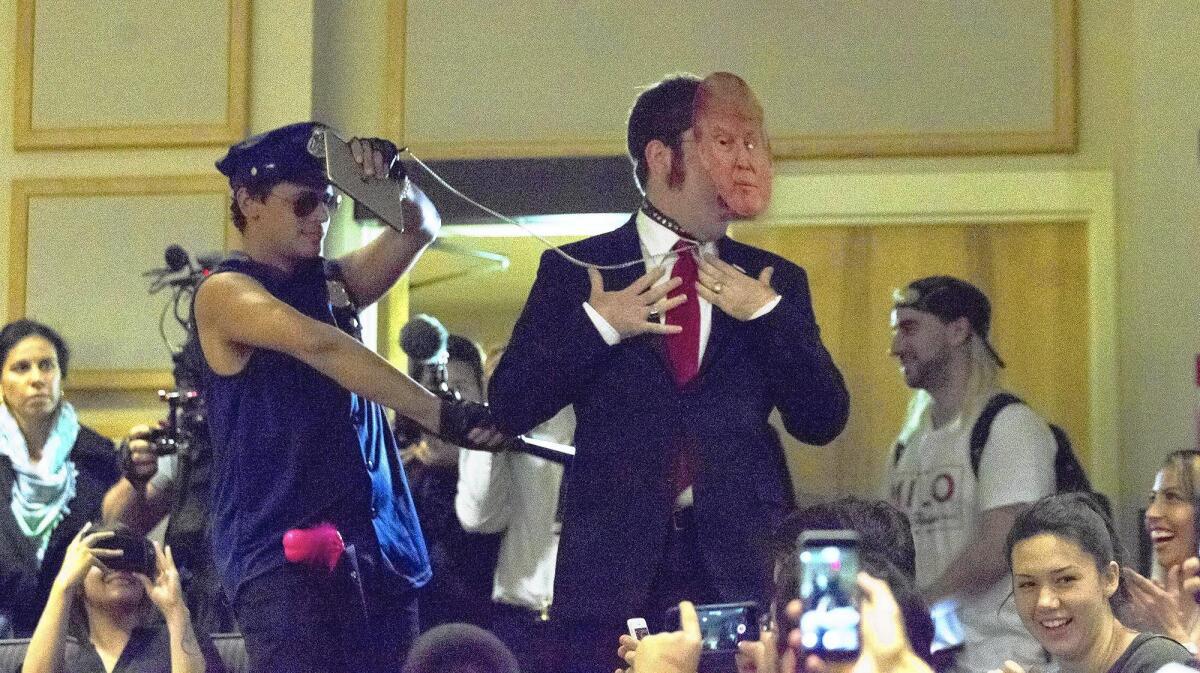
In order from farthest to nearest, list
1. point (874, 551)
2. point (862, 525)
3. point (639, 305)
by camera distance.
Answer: point (639, 305)
point (862, 525)
point (874, 551)

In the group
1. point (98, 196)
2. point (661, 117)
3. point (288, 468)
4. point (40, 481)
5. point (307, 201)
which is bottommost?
point (40, 481)

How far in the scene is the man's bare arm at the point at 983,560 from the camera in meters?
3.82

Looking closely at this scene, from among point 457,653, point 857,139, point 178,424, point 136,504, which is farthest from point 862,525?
point 857,139

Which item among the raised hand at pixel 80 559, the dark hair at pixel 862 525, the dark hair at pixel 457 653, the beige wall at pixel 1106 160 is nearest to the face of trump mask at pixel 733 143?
the dark hair at pixel 862 525

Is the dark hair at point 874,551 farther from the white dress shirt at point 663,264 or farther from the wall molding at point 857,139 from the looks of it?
the wall molding at point 857,139

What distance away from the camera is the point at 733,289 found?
2664mm

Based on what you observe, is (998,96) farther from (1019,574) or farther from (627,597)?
(627,597)

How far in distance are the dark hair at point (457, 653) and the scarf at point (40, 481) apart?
1.79 meters

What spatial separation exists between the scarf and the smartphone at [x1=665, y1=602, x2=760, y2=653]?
2.66m

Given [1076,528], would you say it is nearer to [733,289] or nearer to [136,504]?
[733,289]

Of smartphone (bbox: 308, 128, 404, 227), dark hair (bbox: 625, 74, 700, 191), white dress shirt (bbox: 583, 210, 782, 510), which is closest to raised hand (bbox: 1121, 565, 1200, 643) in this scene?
white dress shirt (bbox: 583, 210, 782, 510)

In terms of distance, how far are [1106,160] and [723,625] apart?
3445mm

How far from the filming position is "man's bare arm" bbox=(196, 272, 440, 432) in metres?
2.89

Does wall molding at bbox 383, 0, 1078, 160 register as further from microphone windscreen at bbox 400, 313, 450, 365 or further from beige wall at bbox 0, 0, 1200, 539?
microphone windscreen at bbox 400, 313, 450, 365
